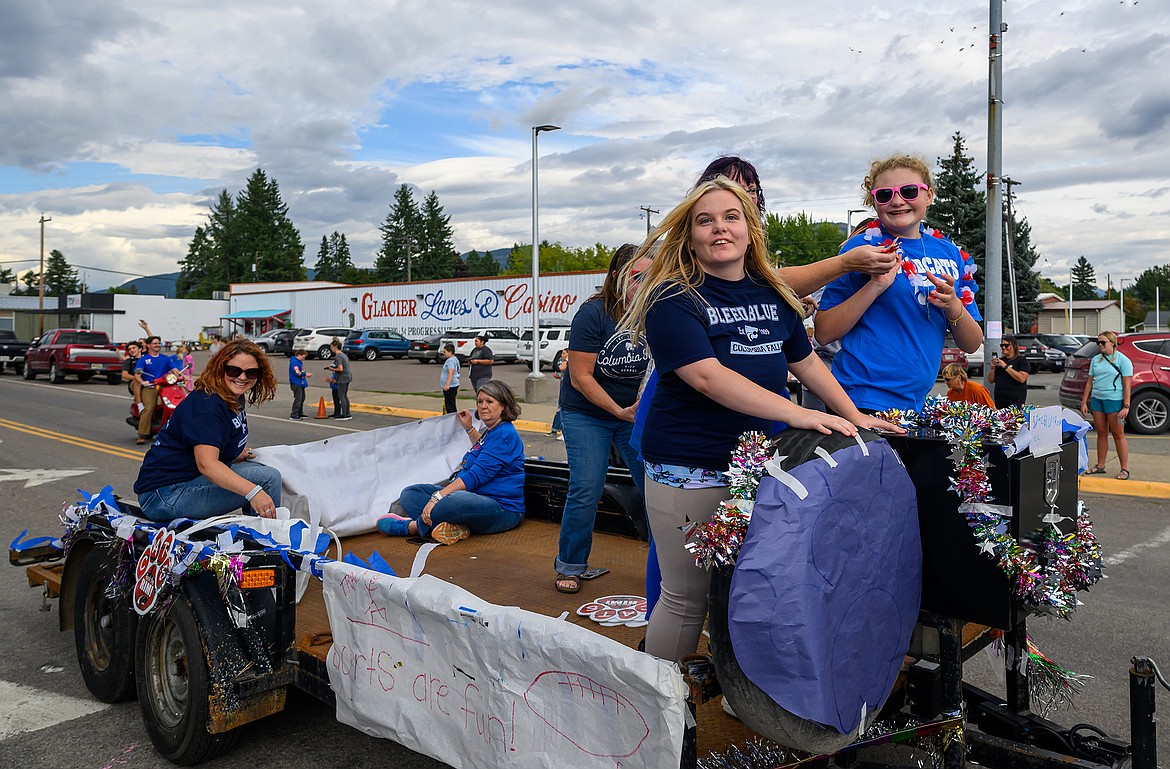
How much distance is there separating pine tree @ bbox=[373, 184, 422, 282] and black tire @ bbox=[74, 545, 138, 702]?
351 feet

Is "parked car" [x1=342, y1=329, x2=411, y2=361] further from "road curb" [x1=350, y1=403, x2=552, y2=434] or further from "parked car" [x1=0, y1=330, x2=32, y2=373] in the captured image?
"road curb" [x1=350, y1=403, x2=552, y2=434]

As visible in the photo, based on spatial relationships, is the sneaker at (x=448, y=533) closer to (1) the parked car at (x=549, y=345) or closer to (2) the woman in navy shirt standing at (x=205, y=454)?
(2) the woman in navy shirt standing at (x=205, y=454)

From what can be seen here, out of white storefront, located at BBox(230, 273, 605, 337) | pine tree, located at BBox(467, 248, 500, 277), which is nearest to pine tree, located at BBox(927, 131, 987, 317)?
white storefront, located at BBox(230, 273, 605, 337)

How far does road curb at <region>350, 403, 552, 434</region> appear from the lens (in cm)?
1733

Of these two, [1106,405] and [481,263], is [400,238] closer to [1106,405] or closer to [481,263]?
[481,263]

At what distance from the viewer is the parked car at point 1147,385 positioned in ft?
49.1

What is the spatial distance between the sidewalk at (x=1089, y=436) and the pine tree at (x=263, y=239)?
302 ft

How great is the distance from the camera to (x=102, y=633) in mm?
4242

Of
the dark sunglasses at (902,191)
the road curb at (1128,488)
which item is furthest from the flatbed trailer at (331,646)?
the road curb at (1128,488)

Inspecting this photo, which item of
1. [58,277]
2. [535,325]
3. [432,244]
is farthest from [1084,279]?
[58,277]

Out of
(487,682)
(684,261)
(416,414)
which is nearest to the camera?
(487,682)

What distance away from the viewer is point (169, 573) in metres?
3.47

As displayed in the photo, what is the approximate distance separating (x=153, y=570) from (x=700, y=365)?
248 cm

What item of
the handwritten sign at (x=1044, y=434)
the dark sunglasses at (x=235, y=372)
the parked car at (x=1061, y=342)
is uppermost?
the parked car at (x=1061, y=342)
